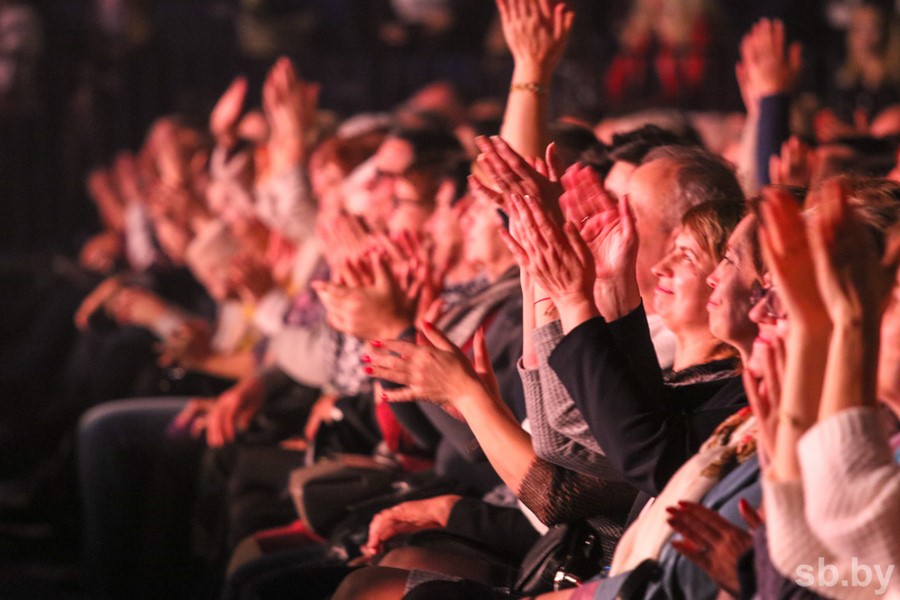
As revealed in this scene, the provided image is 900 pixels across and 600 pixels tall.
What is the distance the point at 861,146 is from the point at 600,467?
145cm

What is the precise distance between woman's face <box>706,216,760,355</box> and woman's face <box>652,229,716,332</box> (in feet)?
0.33

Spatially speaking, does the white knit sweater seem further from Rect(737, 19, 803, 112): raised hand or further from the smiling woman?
Rect(737, 19, 803, 112): raised hand

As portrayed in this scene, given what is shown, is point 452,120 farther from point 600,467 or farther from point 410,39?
point 600,467

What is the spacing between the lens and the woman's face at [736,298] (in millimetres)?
1568

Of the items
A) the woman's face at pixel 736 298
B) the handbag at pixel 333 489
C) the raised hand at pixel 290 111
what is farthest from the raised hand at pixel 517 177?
the raised hand at pixel 290 111

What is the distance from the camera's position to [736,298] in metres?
1.57

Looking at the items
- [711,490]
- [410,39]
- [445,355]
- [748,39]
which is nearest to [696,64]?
[410,39]

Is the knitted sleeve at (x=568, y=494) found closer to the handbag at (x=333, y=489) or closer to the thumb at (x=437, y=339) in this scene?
the thumb at (x=437, y=339)

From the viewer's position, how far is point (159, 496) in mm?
3271

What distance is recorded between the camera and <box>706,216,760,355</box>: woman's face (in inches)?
61.7

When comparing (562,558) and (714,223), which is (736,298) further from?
(562,558)

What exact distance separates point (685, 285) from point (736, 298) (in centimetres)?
15

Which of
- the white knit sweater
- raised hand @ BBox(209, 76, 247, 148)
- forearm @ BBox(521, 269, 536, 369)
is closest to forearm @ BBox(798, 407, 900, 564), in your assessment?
the white knit sweater

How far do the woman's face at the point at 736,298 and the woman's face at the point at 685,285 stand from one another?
0.10 metres
